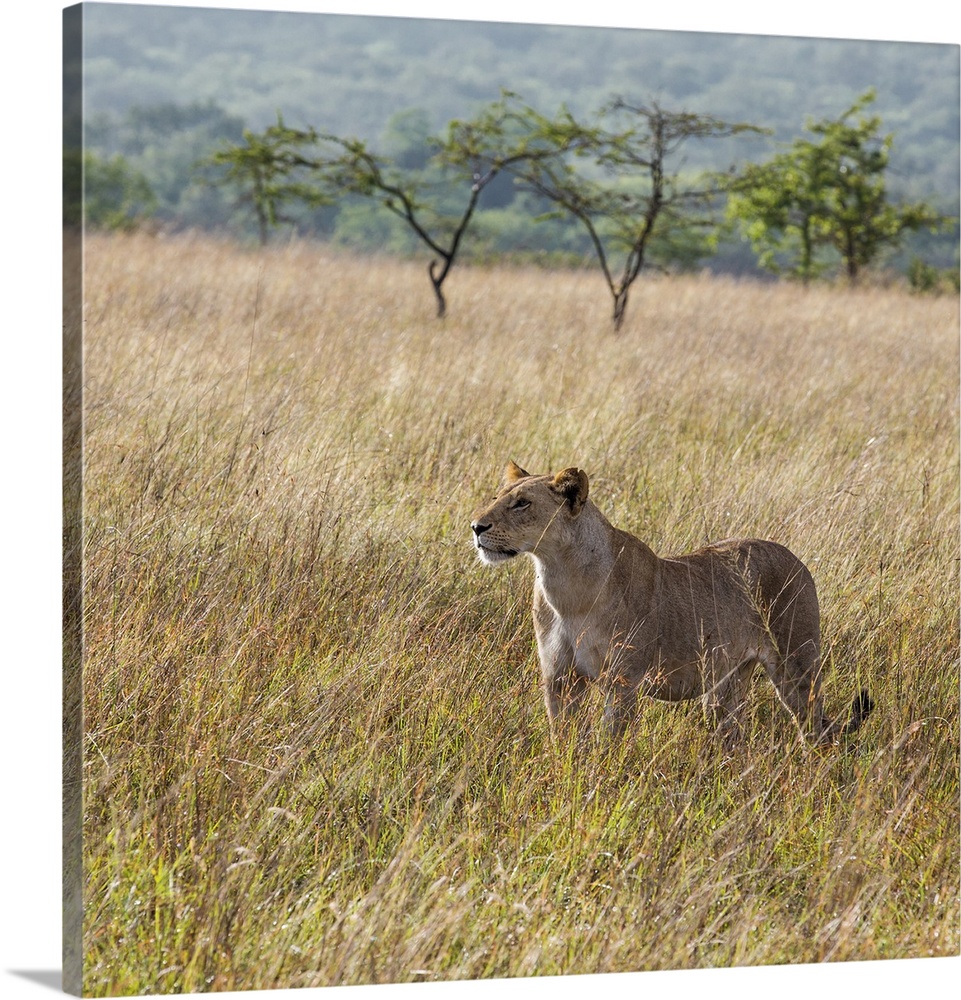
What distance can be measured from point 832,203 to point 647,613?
15.2 m

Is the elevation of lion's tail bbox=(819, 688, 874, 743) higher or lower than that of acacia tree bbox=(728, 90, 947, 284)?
lower

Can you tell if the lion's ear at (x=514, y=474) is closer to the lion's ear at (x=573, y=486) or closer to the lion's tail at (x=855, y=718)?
the lion's ear at (x=573, y=486)

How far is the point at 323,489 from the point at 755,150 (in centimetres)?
2231

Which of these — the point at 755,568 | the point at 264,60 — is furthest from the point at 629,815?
the point at 264,60

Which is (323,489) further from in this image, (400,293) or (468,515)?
(400,293)

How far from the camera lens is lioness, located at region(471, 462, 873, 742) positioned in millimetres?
4418

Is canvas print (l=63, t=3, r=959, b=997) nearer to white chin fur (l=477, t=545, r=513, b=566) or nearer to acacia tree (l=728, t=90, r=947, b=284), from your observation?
white chin fur (l=477, t=545, r=513, b=566)

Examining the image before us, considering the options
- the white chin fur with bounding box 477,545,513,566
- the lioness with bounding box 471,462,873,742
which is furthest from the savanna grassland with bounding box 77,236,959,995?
the white chin fur with bounding box 477,545,513,566

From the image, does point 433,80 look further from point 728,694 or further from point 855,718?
point 855,718

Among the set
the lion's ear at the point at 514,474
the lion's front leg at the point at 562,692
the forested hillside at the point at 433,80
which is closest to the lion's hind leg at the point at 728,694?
the lion's front leg at the point at 562,692

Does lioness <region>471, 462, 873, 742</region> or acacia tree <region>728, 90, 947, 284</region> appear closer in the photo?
lioness <region>471, 462, 873, 742</region>

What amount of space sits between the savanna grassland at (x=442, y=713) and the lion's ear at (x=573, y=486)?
0.64m

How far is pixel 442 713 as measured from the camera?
4.45 metres

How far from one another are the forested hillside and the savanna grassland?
1567 millimetres
